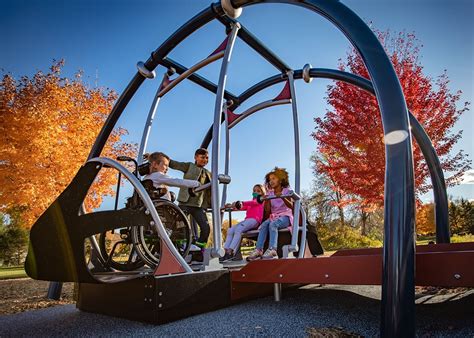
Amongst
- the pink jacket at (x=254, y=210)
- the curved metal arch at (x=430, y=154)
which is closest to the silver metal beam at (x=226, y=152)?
the pink jacket at (x=254, y=210)

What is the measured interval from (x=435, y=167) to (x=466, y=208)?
19128 millimetres

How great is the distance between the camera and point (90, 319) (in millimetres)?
2947

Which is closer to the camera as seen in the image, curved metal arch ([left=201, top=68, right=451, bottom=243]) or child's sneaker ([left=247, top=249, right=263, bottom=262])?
child's sneaker ([left=247, top=249, right=263, bottom=262])

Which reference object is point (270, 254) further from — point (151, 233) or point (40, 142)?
point (40, 142)

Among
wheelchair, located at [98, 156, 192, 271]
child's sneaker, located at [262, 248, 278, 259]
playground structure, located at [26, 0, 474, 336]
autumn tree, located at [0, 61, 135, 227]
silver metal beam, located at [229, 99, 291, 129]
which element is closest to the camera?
playground structure, located at [26, 0, 474, 336]

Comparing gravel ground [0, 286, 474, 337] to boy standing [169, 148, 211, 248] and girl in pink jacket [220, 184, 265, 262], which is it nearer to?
girl in pink jacket [220, 184, 265, 262]

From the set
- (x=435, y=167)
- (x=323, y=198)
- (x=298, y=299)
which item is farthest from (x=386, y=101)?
(x=323, y=198)

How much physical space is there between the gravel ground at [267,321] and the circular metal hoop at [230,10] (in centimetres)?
305

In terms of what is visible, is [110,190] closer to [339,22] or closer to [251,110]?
[251,110]

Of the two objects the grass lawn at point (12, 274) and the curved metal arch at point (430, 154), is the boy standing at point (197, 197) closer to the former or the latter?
the curved metal arch at point (430, 154)

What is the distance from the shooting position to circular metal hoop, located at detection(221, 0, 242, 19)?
3.81m

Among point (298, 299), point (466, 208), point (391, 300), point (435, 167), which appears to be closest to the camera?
point (391, 300)

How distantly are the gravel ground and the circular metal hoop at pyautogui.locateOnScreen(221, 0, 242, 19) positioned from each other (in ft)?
10.0

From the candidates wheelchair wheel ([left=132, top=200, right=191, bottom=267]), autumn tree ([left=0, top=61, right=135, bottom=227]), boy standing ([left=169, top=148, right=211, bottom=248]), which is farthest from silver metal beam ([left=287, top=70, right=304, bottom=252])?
autumn tree ([left=0, top=61, right=135, bottom=227])
